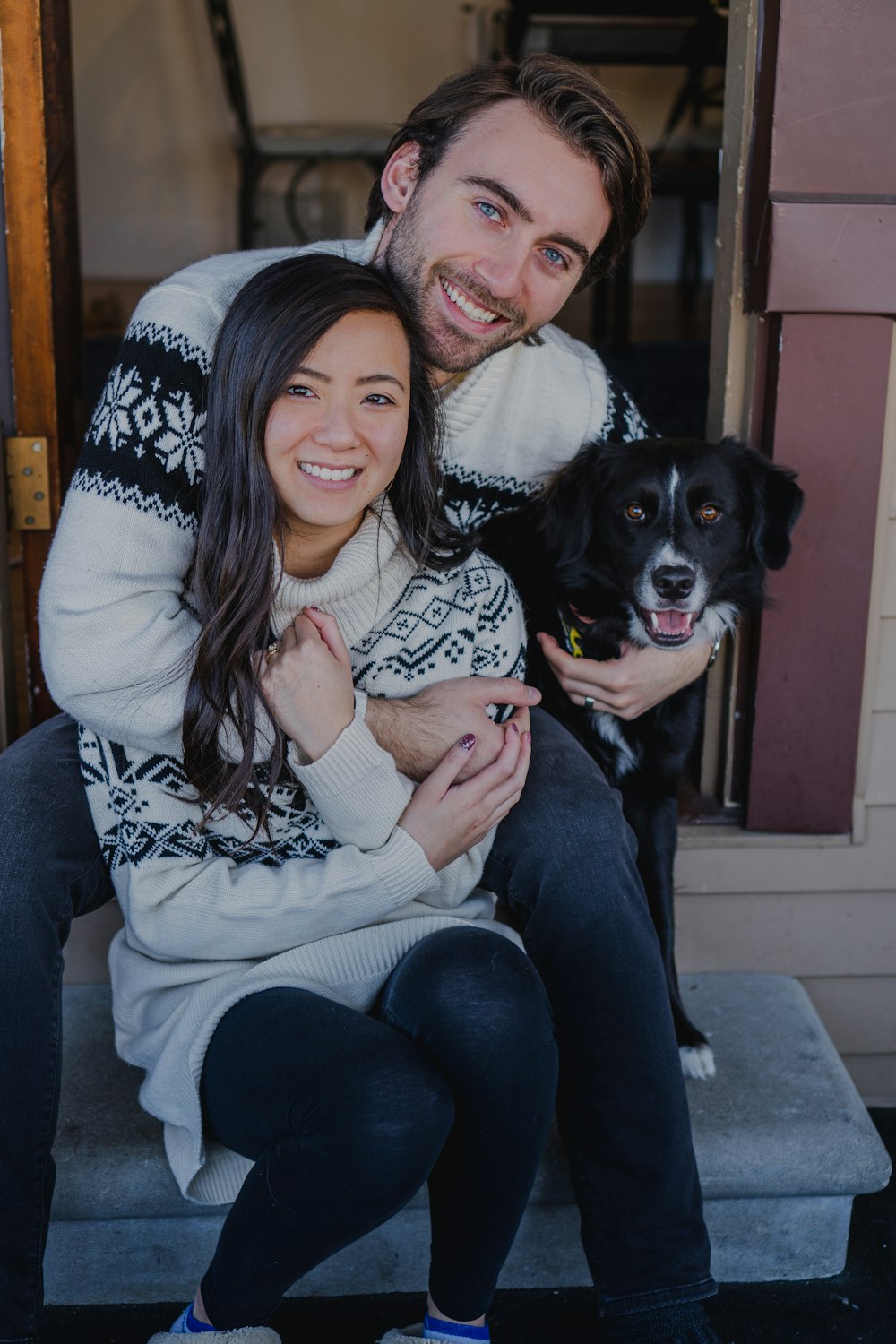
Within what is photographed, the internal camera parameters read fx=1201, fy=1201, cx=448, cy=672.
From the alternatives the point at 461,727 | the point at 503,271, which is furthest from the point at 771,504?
the point at 461,727

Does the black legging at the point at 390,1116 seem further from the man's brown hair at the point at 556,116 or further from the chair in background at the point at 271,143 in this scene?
the chair in background at the point at 271,143

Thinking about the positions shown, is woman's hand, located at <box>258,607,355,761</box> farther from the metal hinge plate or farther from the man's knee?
the metal hinge plate

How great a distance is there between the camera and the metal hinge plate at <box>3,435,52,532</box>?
74.3 inches

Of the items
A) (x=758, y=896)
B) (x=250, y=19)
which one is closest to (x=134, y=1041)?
(x=758, y=896)

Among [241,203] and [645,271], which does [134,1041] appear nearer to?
[241,203]

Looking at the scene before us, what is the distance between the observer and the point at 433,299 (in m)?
1.61

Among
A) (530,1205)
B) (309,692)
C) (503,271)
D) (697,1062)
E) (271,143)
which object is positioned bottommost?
(530,1205)

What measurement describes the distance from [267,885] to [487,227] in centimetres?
91

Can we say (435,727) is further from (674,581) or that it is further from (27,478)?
(27,478)

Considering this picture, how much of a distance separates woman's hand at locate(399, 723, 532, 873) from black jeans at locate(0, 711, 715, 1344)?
3.4 inches

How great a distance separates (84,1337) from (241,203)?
184 inches

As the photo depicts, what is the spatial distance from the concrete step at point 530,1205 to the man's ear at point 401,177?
4.26ft

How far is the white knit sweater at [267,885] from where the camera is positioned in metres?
1.34

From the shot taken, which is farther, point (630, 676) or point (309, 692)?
point (630, 676)
